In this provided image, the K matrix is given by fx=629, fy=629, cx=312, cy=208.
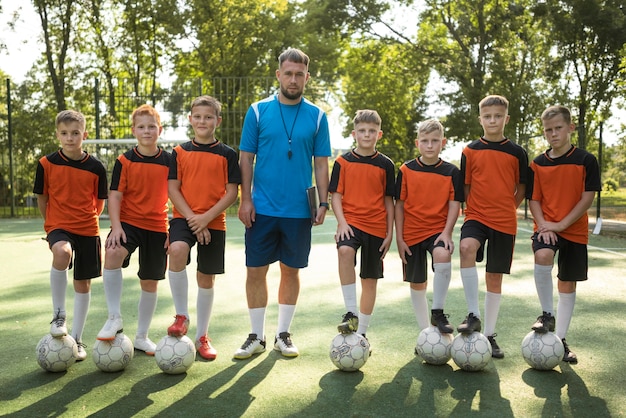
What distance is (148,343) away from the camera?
430 centimetres

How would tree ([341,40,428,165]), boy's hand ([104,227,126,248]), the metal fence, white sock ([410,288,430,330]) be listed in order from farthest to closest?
tree ([341,40,428,165]) < the metal fence < white sock ([410,288,430,330]) < boy's hand ([104,227,126,248])

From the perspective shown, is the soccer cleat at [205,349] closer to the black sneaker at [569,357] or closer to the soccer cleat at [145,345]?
the soccer cleat at [145,345]

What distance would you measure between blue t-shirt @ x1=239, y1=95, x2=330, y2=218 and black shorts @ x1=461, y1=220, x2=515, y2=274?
3.74ft

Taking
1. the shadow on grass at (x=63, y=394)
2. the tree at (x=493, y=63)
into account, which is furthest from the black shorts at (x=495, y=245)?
the tree at (x=493, y=63)

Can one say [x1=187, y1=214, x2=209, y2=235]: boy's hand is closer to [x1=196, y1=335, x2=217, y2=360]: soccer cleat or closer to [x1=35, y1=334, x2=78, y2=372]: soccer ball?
[x1=196, y1=335, x2=217, y2=360]: soccer cleat

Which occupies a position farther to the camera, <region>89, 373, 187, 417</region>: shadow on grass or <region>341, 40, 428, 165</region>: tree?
<region>341, 40, 428, 165</region>: tree

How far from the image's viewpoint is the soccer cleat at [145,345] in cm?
424

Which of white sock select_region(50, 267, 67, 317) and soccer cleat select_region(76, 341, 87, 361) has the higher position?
white sock select_region(50, 267, 67, 317)

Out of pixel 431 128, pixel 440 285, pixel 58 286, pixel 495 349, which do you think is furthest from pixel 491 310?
pixel 58 286

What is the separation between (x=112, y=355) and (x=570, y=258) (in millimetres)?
3005

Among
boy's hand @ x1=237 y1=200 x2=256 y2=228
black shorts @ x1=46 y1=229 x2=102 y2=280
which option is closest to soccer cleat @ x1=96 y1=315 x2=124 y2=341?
black shorts @ x1=46 y1=229 x2=102 y2=280

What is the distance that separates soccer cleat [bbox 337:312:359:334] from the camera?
3.83m

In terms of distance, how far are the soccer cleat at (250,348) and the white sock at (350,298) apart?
70 cm

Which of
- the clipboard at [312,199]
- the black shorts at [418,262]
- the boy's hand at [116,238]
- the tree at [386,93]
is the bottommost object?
the black shorts at [418,262]
